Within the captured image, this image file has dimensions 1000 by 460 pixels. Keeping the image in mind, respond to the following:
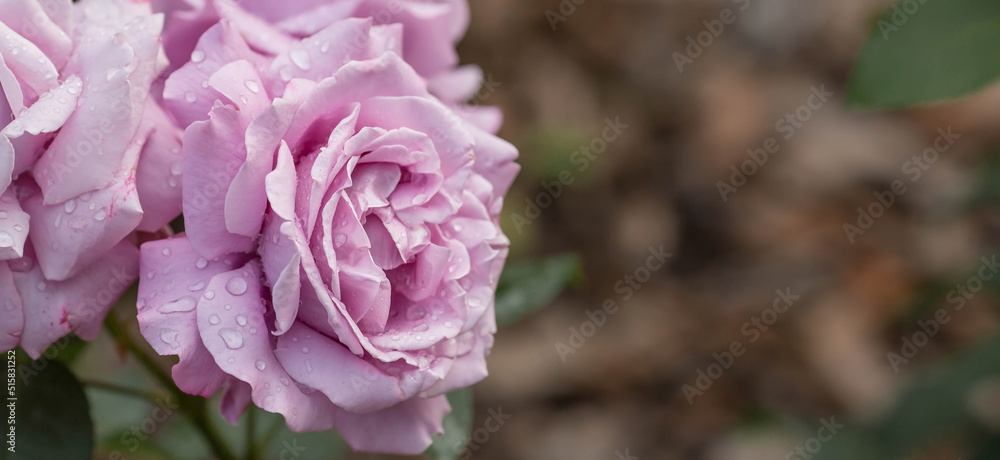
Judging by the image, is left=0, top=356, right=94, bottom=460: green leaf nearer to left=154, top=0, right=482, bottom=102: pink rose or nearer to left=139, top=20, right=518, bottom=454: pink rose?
left=139, top=20, right=518, bottom=454: pink rose

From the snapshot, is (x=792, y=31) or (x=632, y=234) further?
(x=792, y=31)

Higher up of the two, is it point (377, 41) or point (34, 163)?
point (377, 41)

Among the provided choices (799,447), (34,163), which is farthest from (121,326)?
(799,447)

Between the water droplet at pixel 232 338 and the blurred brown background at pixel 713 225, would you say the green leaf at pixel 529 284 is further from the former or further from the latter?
the blurred brown background at pixel 713 225

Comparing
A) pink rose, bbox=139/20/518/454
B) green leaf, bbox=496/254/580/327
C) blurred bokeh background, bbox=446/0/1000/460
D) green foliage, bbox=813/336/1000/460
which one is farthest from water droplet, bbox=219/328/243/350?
blurred bokeh background, bbox=446/0/1000/460

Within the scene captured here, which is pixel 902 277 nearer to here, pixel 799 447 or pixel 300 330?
pixel 799 447

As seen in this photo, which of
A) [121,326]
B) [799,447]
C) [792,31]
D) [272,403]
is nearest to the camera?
[272,403]

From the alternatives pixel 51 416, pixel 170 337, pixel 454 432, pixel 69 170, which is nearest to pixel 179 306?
pixel 170 337

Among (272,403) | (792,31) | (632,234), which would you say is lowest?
(632,234)
